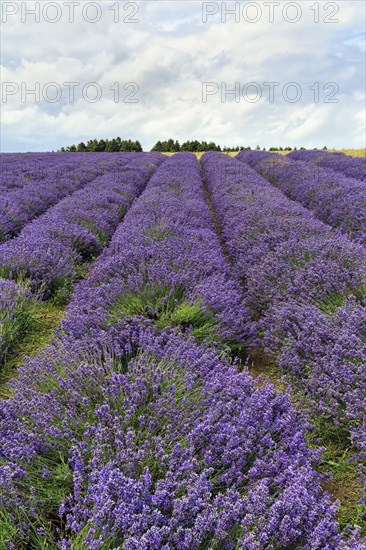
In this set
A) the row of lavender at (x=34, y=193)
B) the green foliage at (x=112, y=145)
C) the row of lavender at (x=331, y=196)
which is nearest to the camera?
the row of lavender at (x=331, y=196)

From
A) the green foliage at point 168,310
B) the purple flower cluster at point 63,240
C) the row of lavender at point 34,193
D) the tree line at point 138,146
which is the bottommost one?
the green foliage at point 168,310

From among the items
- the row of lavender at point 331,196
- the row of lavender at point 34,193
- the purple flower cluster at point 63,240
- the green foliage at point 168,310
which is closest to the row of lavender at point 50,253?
the purple flower cluster at point 63,240

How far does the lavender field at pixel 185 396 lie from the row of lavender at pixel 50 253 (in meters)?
0.03

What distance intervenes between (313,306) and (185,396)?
1.35 metres

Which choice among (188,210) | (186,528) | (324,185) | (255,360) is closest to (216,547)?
(186,528)

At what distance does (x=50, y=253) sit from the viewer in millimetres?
4797

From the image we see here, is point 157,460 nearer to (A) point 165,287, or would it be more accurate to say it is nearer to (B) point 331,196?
(A) point 165,287

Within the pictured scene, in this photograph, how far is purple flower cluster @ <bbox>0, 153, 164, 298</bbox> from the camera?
14.8 feet

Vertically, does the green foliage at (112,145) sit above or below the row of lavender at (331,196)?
above

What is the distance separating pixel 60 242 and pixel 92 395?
137 inches

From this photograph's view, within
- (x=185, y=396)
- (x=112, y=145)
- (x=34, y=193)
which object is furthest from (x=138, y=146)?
(x=185, y=396)

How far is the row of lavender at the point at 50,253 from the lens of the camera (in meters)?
3.73

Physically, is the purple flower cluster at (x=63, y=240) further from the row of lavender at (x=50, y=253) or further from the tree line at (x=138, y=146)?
the tree line at (x=138, y=146)

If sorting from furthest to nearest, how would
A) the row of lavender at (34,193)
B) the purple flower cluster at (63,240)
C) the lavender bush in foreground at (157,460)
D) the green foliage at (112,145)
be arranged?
the green foliage at (112,145), the row of lavender at (34,193), the purple flower cluster at (63,240), the lavender bush in foreground at (157,460)
